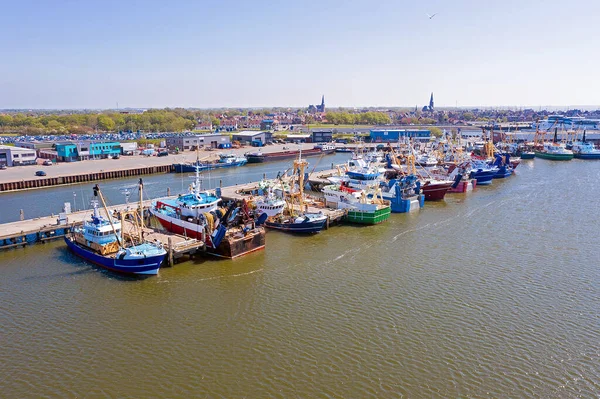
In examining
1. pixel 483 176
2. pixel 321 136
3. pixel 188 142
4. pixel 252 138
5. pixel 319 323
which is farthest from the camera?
pixel 321 136

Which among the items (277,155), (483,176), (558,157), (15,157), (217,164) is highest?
(15,157)

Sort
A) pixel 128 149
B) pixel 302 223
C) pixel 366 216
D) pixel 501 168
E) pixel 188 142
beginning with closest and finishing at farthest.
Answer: pixel 302 223 → pixel 366 216 → pixel 501 168 → pixel 128 149 → pixel 188 142

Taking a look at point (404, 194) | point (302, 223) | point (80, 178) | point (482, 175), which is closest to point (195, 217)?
point (302, 223)

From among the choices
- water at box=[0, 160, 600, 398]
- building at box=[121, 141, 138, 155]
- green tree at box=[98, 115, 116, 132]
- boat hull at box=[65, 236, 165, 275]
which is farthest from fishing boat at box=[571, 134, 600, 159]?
green tree at box=[98, 115, 116, 132]

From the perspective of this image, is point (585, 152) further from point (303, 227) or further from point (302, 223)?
point (302, 223)

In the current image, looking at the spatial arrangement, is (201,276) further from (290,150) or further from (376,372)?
(290,150)

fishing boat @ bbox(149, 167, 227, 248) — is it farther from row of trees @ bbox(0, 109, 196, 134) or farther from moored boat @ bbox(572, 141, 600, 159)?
row of trees @ bbox(0, 109, 196, 134)

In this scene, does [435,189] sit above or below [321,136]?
below

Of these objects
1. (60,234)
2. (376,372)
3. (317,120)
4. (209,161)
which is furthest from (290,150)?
(317,120)
